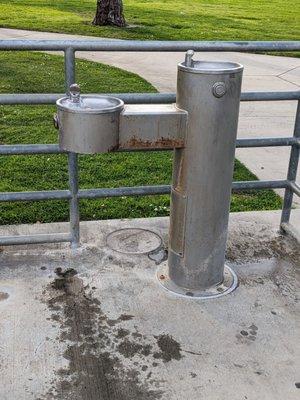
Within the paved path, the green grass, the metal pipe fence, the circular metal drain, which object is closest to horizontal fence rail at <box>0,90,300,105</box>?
the metal pipe fence

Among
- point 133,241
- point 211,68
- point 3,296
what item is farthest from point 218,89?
point 3,296

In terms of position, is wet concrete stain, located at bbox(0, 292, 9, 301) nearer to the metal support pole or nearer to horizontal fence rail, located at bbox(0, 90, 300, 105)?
the metal support pole

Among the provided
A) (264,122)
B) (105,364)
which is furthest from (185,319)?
(264,122)

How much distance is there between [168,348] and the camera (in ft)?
8.64

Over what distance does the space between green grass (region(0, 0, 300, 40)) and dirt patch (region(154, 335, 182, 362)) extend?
1034 centimetres

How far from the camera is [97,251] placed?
3.47 m

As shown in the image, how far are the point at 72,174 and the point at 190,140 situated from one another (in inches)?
31.1

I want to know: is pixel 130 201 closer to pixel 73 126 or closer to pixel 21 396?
pixel 73 126

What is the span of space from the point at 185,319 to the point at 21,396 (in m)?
0.88

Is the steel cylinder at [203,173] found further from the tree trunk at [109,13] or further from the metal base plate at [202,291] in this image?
the tree trunk at [109,13]

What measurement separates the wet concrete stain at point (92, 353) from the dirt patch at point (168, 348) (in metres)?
0.06

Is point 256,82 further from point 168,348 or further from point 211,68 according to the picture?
point 168,348

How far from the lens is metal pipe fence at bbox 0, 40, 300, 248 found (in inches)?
118

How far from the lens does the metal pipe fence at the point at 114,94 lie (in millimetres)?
2986
